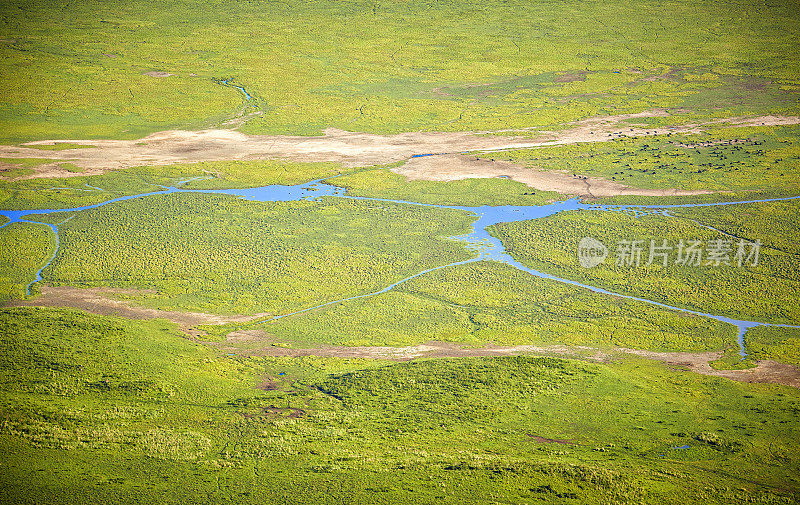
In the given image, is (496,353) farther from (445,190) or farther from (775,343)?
(445,190)

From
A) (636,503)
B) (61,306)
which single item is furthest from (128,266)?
(636,503)

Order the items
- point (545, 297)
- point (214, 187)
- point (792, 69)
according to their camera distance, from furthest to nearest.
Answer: point (792, 69) → point (214, 187) → point (545, 297)

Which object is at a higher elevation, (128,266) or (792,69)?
(792,69)

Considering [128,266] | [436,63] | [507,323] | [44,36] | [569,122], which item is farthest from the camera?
[44,36]

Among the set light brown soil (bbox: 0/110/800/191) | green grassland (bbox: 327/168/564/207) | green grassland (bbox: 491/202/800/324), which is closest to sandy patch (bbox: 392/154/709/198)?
green grassland (bbox: 327/168/564/207)

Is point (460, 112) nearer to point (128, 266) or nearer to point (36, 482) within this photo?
point (128, 266)

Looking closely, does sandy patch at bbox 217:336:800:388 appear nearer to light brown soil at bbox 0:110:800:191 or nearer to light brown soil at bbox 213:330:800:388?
light brown soil at bbox 213:330:800:388
